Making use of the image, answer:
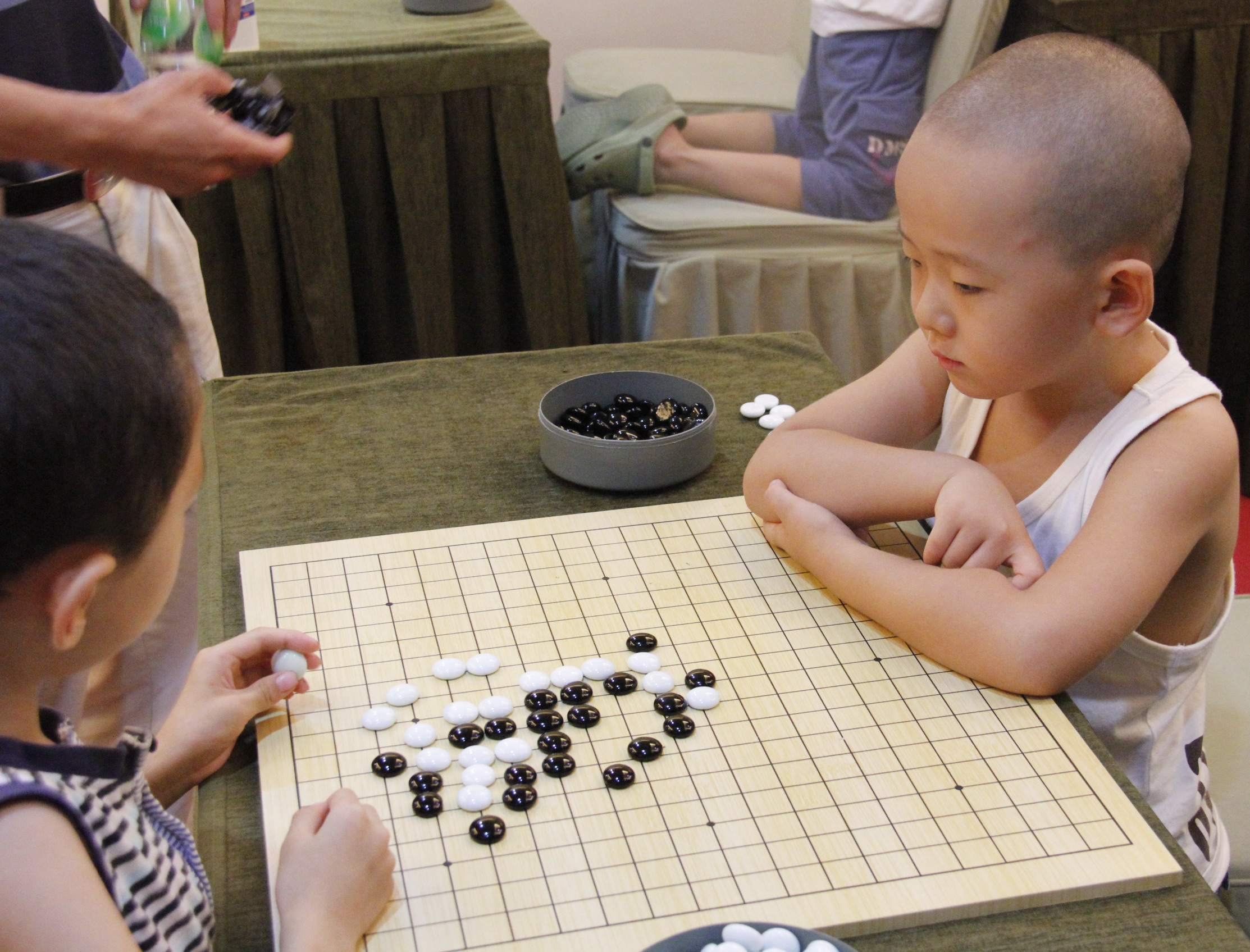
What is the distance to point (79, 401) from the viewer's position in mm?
600

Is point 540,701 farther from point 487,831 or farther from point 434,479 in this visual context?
point 434,479

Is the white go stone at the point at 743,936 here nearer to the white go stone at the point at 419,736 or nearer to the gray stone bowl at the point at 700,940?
the gray stone bowl at the point at 700,940

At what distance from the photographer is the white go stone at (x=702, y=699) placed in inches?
34.4

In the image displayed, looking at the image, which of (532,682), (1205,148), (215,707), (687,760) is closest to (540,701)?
(532,682)

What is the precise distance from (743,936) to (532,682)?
1.04 feet

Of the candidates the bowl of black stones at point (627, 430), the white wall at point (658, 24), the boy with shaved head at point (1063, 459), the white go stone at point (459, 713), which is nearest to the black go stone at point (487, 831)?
the white go stone at point (459, 713)

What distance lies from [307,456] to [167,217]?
576 mm

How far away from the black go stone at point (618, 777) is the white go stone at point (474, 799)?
77 millimetres

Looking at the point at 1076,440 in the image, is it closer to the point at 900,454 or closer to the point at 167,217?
the point at 900,454

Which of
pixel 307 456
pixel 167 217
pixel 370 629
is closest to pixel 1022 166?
pixel 370 629

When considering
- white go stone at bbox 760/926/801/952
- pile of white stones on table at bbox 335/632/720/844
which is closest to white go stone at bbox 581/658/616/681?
pile of white stones on table at bbox 335/632/720/844

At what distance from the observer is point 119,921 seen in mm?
618

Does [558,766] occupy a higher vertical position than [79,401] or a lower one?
lower

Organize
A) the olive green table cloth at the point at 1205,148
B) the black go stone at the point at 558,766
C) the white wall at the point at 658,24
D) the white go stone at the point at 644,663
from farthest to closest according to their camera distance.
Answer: the white wall at the point at 658,24 → the olive green table cloth at the point at 1205,148 → the white go stone at the point at 644,663 → the black go stone at the point at 558,766
